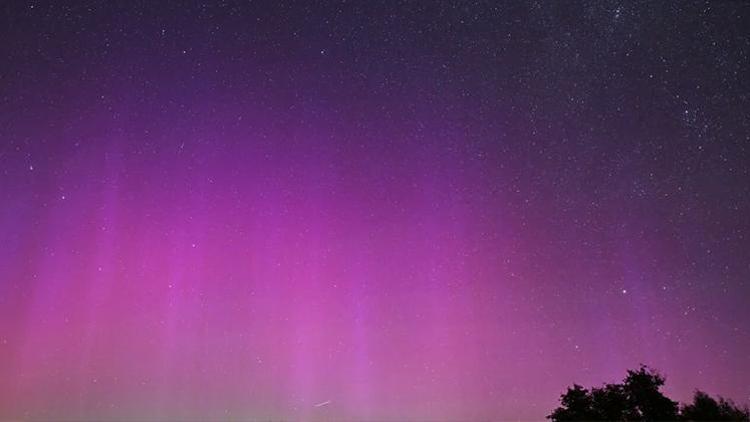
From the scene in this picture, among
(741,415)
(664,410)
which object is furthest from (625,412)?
(741,415)

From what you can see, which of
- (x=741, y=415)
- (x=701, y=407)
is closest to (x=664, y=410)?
(x=701, y=407)

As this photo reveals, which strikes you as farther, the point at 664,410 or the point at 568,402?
the point at 568,402

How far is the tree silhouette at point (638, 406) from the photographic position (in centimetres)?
4766

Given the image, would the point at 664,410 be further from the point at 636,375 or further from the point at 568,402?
the point at 568,402

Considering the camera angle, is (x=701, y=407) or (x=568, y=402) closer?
(x=701, y=407)

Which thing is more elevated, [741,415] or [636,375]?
[636,375]

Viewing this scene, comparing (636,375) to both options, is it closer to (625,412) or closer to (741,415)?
(625,412)

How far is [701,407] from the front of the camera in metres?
47.8

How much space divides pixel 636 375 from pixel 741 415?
26.7 feet

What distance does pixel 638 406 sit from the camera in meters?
49.2

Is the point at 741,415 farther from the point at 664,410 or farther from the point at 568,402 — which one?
the point at 568,402

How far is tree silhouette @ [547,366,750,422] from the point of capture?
4766 centimetres

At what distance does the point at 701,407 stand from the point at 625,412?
5.24 meters

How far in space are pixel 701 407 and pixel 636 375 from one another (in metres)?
4.79
